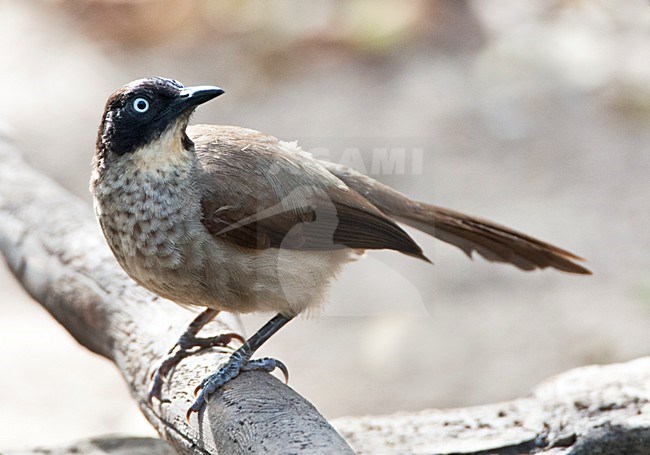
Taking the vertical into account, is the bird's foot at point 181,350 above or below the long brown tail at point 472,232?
below

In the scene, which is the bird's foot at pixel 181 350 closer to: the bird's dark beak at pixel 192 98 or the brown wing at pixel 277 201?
the brown wing at pixel 277 201

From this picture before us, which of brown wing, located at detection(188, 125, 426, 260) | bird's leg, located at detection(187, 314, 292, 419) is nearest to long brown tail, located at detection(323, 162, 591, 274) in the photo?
brown wing, located at detection(188, 125, 426, 260)

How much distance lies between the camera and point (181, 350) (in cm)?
340

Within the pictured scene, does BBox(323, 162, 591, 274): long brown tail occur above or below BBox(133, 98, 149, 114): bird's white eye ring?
below

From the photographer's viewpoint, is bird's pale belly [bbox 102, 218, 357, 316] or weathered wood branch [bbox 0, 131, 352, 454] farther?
bird's pale belly [bbox 102, 218, 357, 316]

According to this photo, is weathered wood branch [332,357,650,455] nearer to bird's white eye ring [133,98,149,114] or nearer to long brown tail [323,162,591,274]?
long brown tail [323,162,591,274]

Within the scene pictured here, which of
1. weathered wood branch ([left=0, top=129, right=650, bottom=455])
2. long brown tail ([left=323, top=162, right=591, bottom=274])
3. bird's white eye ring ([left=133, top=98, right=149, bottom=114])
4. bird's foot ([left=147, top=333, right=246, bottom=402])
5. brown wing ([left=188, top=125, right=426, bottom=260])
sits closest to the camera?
weathered wood branch ([left=0, top=129, right=650, bottom=455])

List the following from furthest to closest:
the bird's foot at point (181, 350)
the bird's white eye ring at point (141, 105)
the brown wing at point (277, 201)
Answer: the bird's foot at point (181, 350) < the brown wing at point (277, 201) < the bird's white eye ring at point (141, 105)

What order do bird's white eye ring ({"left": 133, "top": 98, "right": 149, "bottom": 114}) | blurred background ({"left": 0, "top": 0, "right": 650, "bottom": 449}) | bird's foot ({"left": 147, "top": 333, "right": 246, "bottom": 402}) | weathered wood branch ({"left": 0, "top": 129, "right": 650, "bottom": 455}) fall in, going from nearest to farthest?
weathered wood branch ({"left": 0, "top": 129, "right": 650, "bottom": 455}) → bird's white eye ring ({"left": 133, "top": 98, "right": 149, "bottom": 114}) → bird's foot ({"left": 147, "top": 333, "right": 246, "bottom": 402}) → blurred background ({"left": 0, "top": 0, "right": 650, "bottom": 449})

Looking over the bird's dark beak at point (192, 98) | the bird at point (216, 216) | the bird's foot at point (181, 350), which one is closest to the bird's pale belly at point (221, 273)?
the bird at point (216, 216)

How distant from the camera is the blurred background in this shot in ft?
18.9

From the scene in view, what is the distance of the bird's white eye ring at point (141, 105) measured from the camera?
9.93 feet

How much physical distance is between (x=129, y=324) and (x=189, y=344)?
12.2 inches

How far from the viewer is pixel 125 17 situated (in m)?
10.5
